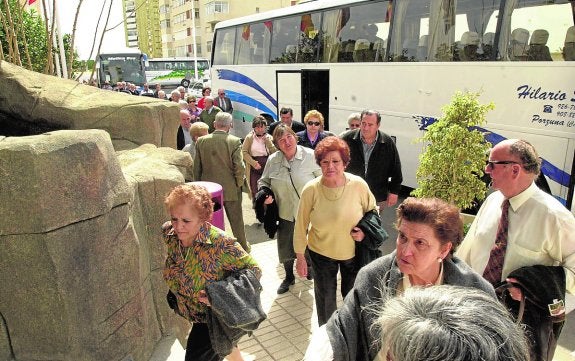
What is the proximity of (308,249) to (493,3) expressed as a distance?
5077 millimetres

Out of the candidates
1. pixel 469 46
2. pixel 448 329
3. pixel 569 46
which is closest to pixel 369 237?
pixel 448 329

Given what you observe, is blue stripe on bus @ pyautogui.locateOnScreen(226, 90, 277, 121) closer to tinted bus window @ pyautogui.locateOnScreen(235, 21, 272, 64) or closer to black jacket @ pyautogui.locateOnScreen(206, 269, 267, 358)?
tinted bus window @ pyautogui.locateOnScreen(235, 21, 272, 64)

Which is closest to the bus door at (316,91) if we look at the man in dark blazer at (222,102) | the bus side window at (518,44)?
the man in dark blazer at (222,102)

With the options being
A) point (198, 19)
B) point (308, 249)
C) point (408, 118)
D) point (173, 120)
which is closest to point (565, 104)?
point (408, 118)

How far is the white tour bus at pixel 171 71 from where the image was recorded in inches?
1183

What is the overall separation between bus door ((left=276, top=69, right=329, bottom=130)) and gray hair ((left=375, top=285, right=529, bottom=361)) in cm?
870

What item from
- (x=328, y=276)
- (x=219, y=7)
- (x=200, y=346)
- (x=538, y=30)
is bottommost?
(x=200, y=346)

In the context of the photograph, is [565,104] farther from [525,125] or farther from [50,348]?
[50,348]

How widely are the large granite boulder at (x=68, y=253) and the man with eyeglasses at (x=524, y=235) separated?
232cm

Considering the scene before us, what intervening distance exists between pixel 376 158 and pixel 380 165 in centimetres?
9

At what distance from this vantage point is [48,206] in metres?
2.57

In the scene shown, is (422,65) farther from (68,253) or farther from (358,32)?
(68,253)

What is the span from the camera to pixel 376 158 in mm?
4961

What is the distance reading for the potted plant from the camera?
4387mm
